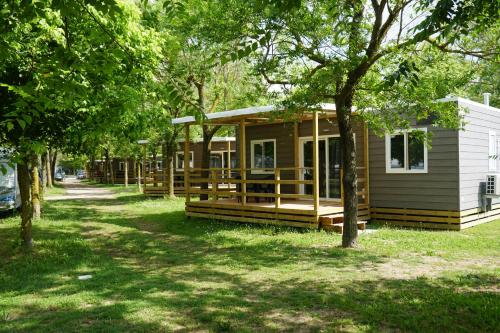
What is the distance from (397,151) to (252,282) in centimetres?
791

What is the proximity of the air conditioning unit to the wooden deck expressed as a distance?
357 cm

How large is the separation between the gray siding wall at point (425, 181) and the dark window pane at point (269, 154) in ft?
12.7

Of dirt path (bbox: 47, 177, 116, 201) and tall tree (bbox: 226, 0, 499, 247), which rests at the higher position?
tall tree (bbox: 226, 0, 499, 247)

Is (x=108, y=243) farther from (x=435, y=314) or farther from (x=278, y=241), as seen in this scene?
(x=435, y=314)

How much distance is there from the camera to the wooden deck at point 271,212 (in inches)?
468

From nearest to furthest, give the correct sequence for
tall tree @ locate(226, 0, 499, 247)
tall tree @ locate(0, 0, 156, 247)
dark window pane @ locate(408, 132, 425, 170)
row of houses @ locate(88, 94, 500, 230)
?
tall tree @ locate(0, 0, 156, 247)
tall tree @ locate(226, 0, 499, 247)
row of houses @ locate(88, 94, 500, 230)
dark window pane @ locate(408, 132, 425, 170)

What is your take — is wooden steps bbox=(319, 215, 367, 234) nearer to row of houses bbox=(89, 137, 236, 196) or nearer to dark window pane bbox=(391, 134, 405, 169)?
dark window pane bbox=(391, 134, 405, 169)

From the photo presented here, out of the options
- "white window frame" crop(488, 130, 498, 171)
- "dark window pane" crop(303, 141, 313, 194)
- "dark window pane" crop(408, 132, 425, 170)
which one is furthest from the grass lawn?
"dark window pane" crop(303, 141, 313, 194)

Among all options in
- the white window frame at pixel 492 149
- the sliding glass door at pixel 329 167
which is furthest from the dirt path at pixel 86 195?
the white window frame at pixel 492 149

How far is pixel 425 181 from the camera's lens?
497 inches

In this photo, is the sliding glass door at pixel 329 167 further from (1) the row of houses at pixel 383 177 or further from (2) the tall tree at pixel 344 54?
(2) the tall tree at pixel 344 54

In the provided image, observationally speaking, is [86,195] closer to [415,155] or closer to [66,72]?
[415,155]

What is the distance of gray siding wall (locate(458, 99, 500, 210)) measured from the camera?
12305 mm

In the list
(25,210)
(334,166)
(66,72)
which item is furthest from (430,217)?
(66,72)
